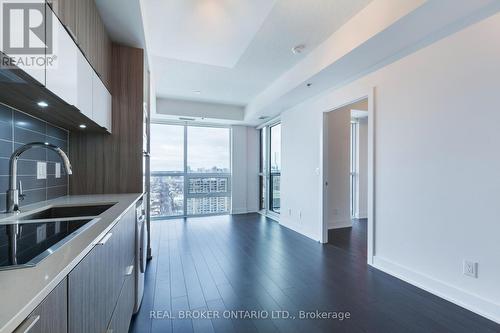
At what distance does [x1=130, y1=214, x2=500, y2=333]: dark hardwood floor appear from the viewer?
1739 millimetres

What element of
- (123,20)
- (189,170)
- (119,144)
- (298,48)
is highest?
(298,48)

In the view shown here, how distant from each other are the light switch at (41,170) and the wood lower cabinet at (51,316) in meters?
1.49

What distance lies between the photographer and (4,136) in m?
1.33

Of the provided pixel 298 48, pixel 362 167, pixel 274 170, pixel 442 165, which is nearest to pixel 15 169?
pixel 298 48

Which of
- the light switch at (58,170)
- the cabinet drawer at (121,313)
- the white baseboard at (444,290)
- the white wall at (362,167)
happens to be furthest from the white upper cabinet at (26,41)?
the white wall at (362,167)

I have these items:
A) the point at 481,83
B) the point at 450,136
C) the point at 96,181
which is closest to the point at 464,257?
the point at 450,136

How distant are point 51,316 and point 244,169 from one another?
563cm

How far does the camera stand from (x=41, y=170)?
5.60 ft

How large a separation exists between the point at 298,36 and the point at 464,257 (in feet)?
8.46

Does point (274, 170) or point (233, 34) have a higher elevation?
point (233, 34)

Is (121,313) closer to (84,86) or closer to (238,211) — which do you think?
(84,86)

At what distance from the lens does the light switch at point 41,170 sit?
166cm

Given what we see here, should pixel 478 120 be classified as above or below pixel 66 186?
above

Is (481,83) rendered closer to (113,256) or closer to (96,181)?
(113,256)
